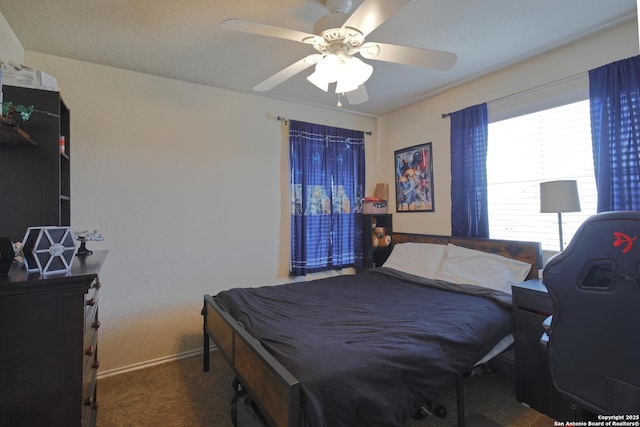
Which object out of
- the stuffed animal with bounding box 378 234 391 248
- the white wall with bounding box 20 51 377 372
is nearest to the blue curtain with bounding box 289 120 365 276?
the white wall with bounding box 20 51 377 372


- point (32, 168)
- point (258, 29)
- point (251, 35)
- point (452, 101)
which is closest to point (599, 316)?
point (258, 29)

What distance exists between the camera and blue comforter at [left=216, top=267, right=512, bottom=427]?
125cm

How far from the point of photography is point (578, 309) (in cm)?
122

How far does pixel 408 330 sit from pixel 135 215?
2430 millimetres

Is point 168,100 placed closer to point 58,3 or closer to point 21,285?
point 58,3

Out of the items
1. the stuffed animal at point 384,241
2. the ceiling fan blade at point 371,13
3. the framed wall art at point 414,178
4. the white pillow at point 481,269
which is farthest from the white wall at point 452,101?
the ceiling fan blade at point 371,13

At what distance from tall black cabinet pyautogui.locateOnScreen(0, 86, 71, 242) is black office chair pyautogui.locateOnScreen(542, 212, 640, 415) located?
2.61 metres

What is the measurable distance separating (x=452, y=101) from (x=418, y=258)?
1.69 meters

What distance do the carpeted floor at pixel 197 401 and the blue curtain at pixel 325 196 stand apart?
1410 mm

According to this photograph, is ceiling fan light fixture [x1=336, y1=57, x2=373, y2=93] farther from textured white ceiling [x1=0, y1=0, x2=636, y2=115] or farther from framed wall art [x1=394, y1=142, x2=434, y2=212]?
framed wall art [x1=394, y1=142, x2=434, y2=212]

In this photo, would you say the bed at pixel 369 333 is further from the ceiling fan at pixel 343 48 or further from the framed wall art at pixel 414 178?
the ceiling fan at pixel 343 48

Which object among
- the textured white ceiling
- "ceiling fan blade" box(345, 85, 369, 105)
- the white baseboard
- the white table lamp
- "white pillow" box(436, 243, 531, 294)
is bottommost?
the white baseboard

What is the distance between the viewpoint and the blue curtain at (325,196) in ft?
11.2

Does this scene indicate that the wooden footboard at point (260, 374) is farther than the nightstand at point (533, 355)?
No
